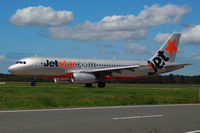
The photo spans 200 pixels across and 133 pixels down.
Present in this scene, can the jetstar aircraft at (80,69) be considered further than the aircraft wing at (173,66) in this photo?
No

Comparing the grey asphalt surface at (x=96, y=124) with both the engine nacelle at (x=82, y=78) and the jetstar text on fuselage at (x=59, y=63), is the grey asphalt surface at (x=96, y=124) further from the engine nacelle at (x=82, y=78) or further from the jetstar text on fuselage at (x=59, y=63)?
the jetstar text on fuselage at (x=59, y=63)

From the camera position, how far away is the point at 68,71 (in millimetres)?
44219

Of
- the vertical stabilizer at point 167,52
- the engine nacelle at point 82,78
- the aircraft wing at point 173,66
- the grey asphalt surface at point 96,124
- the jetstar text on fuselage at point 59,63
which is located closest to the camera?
the grey asphalt surface at point 96,124

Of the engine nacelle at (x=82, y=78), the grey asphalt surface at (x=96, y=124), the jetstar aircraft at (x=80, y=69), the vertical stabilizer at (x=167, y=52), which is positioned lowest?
the grey asphalt surface at (x=96, y=124)

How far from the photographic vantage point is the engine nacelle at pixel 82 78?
137 ft

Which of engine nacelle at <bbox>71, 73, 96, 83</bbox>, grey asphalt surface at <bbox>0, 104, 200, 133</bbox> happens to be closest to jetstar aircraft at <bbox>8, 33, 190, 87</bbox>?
engine nacelle at <bbox>71, 73, 96, 83</bbox>

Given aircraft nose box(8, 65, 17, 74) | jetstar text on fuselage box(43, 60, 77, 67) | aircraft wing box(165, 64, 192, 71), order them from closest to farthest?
aircraft nose box(8, 65, 17, 74) < jetstar text on fuselage box(43, 60, 77, 67) < aircraft wing box(165, 64, 192, 71)

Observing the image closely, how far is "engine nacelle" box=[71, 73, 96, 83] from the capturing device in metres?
41.7

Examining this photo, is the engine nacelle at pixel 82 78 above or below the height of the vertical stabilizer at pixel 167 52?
below

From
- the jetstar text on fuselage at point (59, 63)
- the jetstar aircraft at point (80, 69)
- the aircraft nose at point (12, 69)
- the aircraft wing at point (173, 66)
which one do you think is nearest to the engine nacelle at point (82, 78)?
the jetstar aircraft at point (80, 69)

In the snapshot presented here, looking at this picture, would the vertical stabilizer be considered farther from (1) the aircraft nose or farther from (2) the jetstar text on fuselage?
(1) the aircraft nose

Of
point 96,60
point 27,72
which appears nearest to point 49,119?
point 27,72

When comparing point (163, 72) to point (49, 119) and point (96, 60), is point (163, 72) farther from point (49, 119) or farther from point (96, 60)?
point (49, 119)

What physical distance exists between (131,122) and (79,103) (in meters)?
8.04
